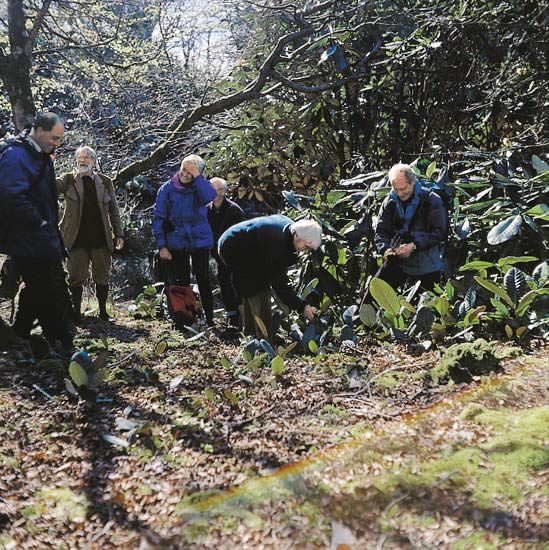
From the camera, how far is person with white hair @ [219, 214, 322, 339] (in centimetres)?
469

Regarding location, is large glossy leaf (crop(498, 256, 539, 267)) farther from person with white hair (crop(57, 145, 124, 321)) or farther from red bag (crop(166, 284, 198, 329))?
person with white hair (crop(57, 145, 124, 321))

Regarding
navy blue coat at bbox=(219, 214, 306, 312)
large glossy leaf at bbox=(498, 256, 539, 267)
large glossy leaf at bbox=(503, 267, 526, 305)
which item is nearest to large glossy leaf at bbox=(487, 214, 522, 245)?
large glossy leaf at bbox=(498, 256, 539, 267)

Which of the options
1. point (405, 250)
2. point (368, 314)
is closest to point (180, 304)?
point (368, 314)

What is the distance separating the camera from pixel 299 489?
105 inches

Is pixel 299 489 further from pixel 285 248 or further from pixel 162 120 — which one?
pixel 162 120

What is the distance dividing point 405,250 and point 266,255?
126 centimetres

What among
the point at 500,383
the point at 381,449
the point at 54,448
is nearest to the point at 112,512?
the point at 54,448

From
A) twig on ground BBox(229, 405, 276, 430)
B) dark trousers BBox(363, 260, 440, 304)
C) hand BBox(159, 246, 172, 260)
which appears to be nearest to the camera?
twig on ground BBox(229, 405, 276, 430)

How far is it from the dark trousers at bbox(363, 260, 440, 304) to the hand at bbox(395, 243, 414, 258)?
22 centimetres

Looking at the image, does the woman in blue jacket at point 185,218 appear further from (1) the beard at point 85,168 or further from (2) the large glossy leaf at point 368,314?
(2) the large glossy leaf at point 368,314

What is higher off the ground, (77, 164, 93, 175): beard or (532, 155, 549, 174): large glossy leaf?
(77, 164, 93, 175): beard

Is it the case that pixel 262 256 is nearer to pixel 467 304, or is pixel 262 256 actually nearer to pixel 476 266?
pixel 467 304

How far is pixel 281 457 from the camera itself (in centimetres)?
305

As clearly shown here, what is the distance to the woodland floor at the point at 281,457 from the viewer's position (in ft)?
7.80
